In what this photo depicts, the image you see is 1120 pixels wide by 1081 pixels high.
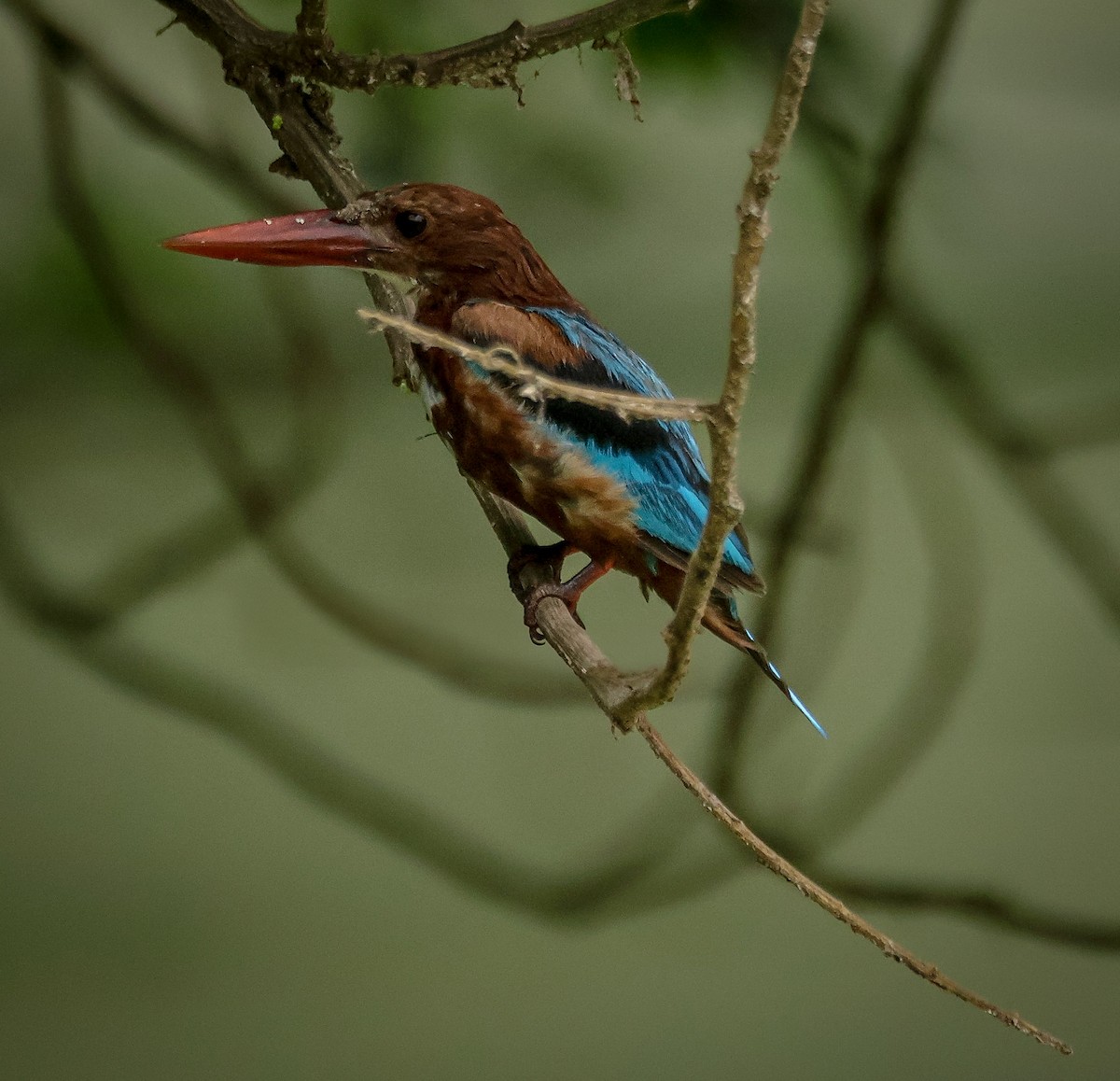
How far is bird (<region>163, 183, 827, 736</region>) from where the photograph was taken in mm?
782

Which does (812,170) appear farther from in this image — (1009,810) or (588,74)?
(1009,810)

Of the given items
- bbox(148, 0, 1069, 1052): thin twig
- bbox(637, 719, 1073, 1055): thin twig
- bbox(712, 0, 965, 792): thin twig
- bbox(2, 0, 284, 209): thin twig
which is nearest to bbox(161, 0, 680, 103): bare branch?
bbox(148, 0, 1069, 1052): thin twig

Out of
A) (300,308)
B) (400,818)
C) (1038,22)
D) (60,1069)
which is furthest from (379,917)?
(1038,22)

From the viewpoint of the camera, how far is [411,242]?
80cm

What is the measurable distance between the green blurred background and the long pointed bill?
0.64 m

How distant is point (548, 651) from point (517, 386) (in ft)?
2.60

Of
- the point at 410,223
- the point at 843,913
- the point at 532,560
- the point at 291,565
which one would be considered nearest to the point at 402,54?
the point at 410,223

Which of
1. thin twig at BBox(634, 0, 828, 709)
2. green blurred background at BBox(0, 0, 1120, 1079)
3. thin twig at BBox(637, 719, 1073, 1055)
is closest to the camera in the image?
thin twig at BBox(634, 0, 828, 709)

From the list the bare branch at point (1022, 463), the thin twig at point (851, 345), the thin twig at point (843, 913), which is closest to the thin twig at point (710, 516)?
the thin twig at point (843, 913)

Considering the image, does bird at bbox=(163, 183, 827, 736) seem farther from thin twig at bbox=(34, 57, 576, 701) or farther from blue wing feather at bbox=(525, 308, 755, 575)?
thin twig at bbox=(34, 57, 576, 701)

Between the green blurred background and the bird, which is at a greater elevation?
the bird

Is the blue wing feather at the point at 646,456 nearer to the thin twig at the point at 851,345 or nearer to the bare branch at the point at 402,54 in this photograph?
the bare branch at the point at 402,54

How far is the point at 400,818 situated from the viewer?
1.53 metres

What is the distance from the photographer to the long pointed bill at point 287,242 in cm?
75
